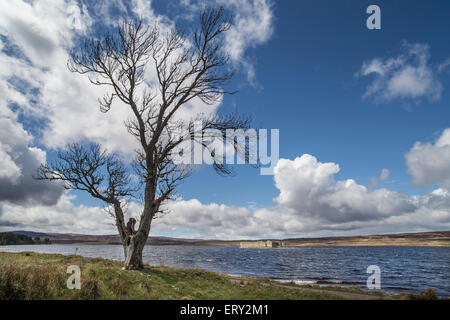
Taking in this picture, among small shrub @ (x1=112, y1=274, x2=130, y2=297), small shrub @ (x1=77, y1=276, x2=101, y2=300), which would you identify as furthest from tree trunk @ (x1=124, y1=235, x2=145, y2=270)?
small shrub @ (x1=77, y1=276, x2=101, y2=300)

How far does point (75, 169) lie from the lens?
16359 millimetres

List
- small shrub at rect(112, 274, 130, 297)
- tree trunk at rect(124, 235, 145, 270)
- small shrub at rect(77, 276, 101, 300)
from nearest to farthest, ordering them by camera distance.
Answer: small shrub at rect(77, 276, 101, 300)
small shrub at rect(112, 274, 130, 297)
tree trunk at rect(124, 235, 145, 270)

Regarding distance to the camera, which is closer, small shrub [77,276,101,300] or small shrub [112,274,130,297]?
small shrub [77,276,101,300]

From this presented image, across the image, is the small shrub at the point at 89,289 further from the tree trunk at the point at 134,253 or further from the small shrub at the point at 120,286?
the tree trunk at the point at 134,253

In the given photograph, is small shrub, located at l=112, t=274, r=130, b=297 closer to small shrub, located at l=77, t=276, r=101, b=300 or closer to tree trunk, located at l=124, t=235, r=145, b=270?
small shrub, located at l=77, t=276, r=101, b=300

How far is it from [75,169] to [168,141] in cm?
620

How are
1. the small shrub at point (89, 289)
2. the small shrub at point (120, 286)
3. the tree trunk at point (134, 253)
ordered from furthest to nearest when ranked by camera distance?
the tree trunk at point (134, 253) < the small shrub at point (120, 286) < the small shrub at point (89, 289)

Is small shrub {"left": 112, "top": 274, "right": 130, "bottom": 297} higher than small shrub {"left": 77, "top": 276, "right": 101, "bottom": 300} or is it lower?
lower

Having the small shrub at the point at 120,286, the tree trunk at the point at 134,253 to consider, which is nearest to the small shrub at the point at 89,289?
the small shrub at the point at 120,286

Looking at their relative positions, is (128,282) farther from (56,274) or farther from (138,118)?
(138,118)

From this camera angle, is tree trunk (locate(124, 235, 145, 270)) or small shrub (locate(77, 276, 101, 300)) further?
tree trunk (locate(124, 235, 145, 270))

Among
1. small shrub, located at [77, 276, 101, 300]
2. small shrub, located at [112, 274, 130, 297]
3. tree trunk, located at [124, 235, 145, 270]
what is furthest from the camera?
tree trunk, located at [124, 235, 145, 270]

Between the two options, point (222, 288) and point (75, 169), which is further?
point (75, 169)
